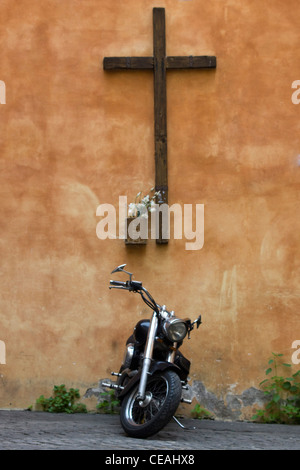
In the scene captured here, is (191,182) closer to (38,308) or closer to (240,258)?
(240,258)

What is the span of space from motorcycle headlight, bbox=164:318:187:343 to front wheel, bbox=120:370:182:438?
0.26 m

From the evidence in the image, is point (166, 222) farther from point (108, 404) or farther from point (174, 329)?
point (108, 404)

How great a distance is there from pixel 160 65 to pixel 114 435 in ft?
10.9

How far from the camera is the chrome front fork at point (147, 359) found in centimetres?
502

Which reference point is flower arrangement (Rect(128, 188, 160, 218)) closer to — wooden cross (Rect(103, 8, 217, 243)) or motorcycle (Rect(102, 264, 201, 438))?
wooden cross (Rect(103, 8, 217, 243))

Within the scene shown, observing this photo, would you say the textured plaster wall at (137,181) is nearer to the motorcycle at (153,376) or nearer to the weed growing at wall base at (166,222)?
the weed growing at wall base at (166,222)

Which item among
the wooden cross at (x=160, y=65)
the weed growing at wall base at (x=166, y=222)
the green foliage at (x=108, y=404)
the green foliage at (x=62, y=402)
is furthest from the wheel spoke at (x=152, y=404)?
the wooden cross at (x=160, y=65)

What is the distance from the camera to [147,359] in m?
5.11

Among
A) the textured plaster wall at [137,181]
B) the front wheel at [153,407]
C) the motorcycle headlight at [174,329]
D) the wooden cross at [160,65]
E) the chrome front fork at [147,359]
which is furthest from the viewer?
the wooden cross at [160,65]

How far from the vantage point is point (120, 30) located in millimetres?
6648

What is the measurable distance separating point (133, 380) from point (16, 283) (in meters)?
1.76

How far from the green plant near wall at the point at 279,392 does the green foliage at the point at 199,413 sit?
398mm

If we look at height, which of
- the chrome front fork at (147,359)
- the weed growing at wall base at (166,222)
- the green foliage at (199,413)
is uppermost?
the weed growing at wall base at (166,222)
